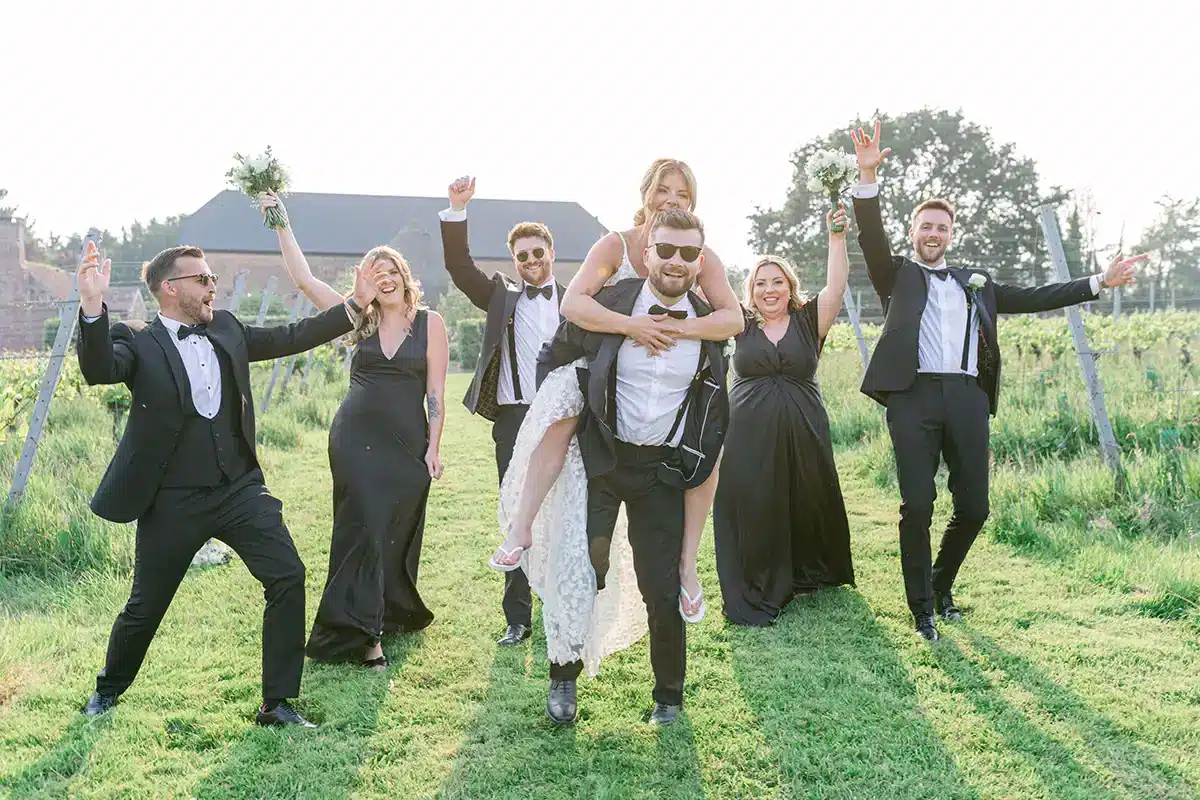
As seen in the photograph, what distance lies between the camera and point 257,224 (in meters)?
62.0

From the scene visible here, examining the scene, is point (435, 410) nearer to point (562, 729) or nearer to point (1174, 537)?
point (562, 729)

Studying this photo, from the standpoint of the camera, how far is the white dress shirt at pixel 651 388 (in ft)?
12.1

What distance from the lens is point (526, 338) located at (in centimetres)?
548

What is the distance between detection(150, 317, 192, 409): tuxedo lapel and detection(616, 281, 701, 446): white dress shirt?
1.97 metres

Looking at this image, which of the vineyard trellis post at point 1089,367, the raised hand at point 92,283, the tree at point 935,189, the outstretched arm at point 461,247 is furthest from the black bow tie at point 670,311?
the tree at point 935,189

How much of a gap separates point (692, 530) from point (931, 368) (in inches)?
84.4

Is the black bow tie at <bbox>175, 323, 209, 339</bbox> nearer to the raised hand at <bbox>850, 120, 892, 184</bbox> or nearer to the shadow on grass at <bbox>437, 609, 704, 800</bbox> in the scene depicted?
the shadow on grass at <bbox>437, 609, 704, 800</bbox>

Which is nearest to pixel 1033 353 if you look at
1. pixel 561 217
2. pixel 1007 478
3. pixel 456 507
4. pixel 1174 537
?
pixel 1007 478

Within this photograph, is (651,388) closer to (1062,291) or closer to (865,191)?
(865,191)

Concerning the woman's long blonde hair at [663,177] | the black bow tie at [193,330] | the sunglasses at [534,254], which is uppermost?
the woman's long blonde hair at [663,177]

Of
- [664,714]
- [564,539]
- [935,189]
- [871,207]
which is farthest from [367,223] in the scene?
[664,714]

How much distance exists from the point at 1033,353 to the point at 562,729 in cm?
1436

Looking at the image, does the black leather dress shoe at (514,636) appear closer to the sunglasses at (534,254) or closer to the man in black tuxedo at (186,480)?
the man in black tuxedo at (186,480)

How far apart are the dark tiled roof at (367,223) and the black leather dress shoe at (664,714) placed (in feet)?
186
